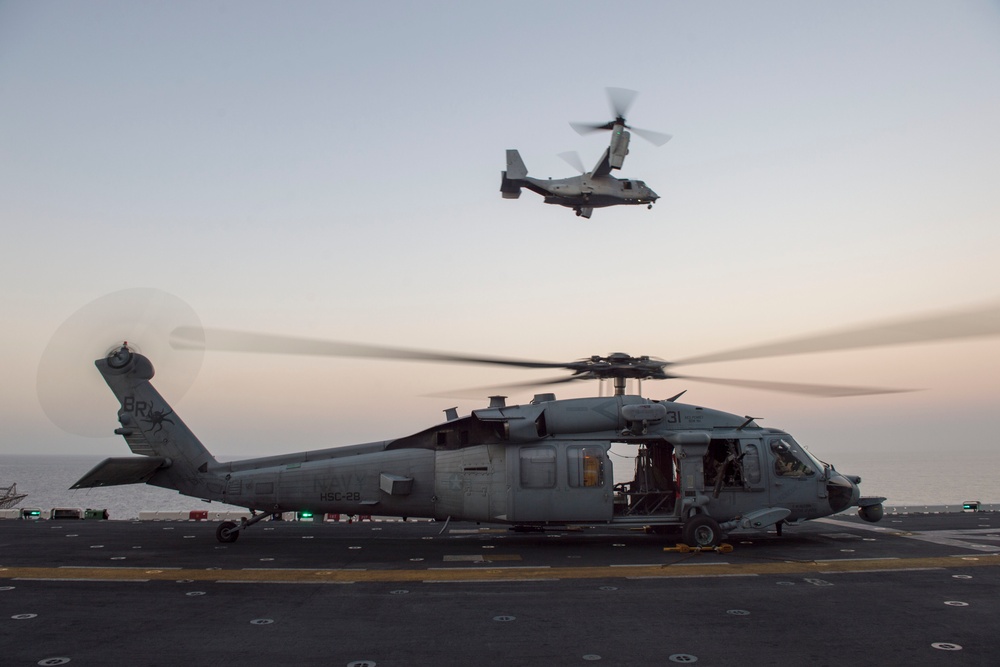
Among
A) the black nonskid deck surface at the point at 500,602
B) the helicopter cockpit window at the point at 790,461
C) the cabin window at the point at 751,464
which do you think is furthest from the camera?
the helicopter cockpit window at the point at 790,461

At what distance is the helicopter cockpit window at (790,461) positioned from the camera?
17.8 meters

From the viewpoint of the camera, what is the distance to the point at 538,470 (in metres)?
17.3

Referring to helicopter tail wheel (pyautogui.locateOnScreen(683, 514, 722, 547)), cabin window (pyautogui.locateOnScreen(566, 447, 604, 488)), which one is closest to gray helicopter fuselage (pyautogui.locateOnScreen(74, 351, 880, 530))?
cabin window (pyautogui.locateOnScreen(566, 447, 604, 488))

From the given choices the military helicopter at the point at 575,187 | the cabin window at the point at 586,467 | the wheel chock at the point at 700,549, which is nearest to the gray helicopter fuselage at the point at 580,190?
the military helicopter at the point at 575,187

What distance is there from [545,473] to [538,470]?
0.65 ft

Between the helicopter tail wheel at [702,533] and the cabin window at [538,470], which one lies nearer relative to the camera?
the helicopter tail wheel at [702,533]

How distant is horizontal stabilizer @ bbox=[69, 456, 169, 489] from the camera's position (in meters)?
17.0

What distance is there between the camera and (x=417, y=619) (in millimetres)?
9867

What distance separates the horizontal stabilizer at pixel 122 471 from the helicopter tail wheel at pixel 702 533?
13.8 m

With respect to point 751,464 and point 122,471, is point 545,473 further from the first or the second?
point 122,471

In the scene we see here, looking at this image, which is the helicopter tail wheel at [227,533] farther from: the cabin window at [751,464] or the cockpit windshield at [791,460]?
the cockpit windshield at [791,460]

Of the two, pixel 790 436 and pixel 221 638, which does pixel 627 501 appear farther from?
pixel 221 638

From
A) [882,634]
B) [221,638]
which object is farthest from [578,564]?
[221,638]

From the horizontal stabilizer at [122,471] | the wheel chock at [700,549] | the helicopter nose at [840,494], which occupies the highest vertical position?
the horizontal stabilizer at [122,471]
